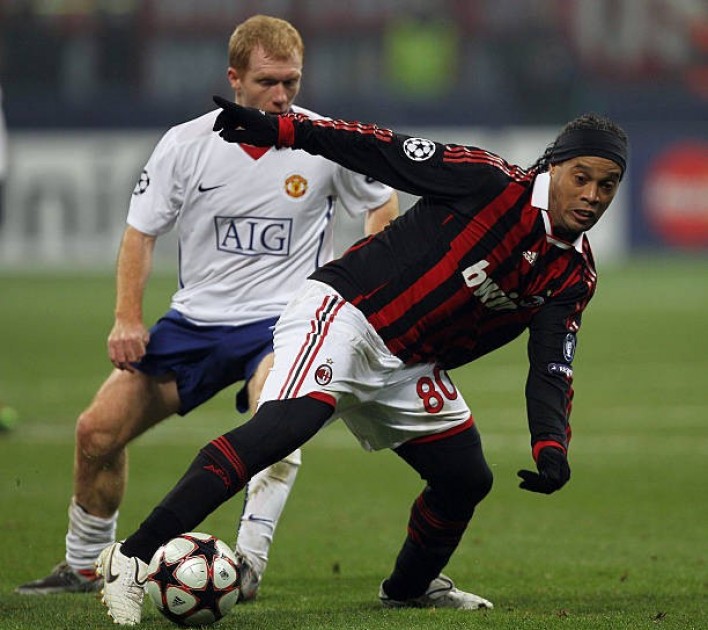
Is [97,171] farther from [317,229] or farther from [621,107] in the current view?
[317,229]

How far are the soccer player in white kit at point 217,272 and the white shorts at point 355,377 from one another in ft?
2.34

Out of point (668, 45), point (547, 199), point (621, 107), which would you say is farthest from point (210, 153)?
point (668, 45)

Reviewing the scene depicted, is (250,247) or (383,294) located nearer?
(383,294)

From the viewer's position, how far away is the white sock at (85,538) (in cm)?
645

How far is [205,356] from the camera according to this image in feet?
21.3

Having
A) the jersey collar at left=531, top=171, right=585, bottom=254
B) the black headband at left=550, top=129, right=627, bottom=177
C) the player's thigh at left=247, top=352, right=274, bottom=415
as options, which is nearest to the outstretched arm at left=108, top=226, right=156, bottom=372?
the player's thigh at left=247, top=352, right=274, bottom=415

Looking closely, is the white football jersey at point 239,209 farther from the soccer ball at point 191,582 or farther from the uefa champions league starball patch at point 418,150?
the soccer ball at point 191,582

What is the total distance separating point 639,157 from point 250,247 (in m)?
25.1

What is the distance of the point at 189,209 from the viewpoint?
6520 millimetres

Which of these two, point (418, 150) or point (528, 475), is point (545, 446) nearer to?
point (528, 475)

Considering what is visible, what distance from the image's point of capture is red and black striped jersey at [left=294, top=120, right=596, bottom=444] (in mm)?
5426

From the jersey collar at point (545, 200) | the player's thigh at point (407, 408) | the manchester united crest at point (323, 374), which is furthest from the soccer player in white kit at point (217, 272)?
the jersey collar at point (545, 200)

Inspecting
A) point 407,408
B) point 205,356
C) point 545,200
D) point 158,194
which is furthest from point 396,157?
point 205,356

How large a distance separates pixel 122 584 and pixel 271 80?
214cm
